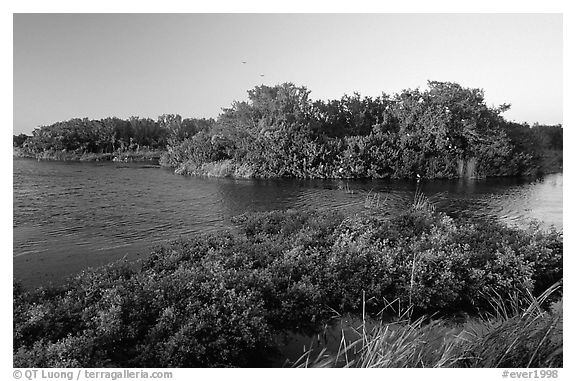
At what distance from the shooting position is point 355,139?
14969mm

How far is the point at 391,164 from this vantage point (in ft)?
47.5

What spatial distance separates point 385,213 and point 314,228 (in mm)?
2194

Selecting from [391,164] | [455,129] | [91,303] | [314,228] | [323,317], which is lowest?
[323,317]

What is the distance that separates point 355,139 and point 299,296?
11043mm

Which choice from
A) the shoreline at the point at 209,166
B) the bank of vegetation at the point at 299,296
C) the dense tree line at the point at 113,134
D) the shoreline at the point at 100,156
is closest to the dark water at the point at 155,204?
the shoreline at the point at 209,166

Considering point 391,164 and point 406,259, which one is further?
point 391,164

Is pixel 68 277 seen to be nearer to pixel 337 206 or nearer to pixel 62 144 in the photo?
pixel 337 206

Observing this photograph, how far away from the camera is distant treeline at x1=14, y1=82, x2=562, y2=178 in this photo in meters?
14.3

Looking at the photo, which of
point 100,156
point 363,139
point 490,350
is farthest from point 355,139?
point 100,156

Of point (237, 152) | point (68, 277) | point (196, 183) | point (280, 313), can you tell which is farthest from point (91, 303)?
point (237, 152)

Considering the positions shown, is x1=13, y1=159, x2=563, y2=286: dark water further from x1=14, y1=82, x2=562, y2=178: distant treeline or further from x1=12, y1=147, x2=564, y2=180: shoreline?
x1=14, y1=82, x2=562, y2=178: distant treeline

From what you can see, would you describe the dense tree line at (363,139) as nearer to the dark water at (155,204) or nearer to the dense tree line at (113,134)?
the dark water at (155,204)

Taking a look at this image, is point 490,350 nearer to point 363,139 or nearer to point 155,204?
point 155,204

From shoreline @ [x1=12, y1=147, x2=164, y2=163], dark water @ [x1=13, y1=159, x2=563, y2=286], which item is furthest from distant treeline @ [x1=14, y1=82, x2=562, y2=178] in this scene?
dark water @ [x1=13, y1=159, x2=563, y2=286]
